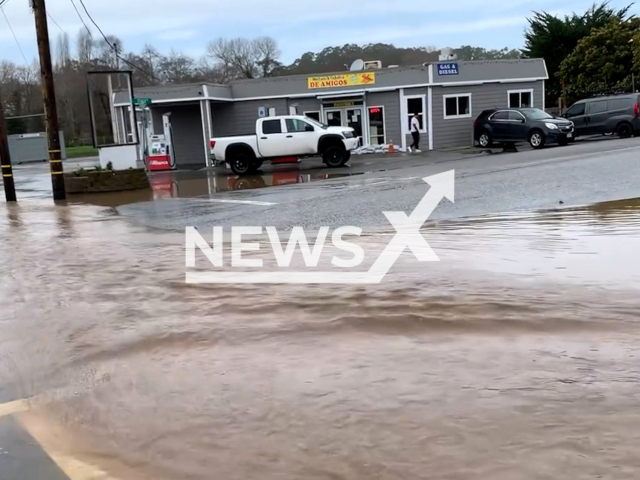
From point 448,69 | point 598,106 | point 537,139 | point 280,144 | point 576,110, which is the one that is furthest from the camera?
point 448,69

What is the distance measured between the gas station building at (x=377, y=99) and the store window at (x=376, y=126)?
44 millimetres

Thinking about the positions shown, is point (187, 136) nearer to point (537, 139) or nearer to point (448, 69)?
point (448, 69)

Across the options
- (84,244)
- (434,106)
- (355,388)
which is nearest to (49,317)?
(355,388)

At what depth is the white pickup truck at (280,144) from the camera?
22359mm

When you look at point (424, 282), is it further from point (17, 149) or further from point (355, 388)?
point (17, 149)

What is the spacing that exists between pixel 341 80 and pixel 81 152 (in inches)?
1117

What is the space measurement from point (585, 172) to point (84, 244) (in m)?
9.15

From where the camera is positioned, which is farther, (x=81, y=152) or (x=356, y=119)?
(x=81, y=152)

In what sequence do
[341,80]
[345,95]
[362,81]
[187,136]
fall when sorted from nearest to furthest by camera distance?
[362,81] < [341,80] < [345,95] < [187,136]

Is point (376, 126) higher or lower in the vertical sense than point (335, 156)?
higher

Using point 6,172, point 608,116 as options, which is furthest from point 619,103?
point 6,172

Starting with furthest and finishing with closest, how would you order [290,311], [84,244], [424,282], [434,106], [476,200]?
[434,106] → [476,200] → [84,244] → [424,282] → [290,311]

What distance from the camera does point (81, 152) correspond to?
4991cm

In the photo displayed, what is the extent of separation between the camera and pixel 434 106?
28422 mm
